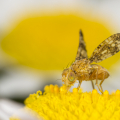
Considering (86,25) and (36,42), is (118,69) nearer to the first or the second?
(86,25)

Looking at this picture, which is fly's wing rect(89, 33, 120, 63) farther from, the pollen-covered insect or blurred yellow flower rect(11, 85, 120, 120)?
blurred yellow flower rect(11, 85, 120, 120)

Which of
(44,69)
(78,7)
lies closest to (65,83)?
(44,69)

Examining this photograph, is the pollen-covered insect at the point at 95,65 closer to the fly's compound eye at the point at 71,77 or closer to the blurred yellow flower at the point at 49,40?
the fly's compound eye at the point at 71,77

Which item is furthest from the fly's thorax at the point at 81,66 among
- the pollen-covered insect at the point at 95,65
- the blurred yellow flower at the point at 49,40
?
the blurred yellow flower at the point at 49,40

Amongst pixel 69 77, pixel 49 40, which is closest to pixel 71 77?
pixel 69 77

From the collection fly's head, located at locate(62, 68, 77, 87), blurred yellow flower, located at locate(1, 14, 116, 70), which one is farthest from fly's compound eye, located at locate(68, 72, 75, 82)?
blurred yellow flower, located at locate(1, 14, 116, 70)

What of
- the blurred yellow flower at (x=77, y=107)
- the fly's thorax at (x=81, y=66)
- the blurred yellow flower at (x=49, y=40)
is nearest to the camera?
the blurred yellow flower at (x=77, y=107)

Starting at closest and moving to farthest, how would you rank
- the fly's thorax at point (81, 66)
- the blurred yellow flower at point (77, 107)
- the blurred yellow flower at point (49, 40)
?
the blurred yellow flower at point (77, 107), the fly's thorax at point (81, 66), the blurred yellow flower at point (49, 40)

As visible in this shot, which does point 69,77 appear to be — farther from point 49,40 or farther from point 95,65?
point 49,40
